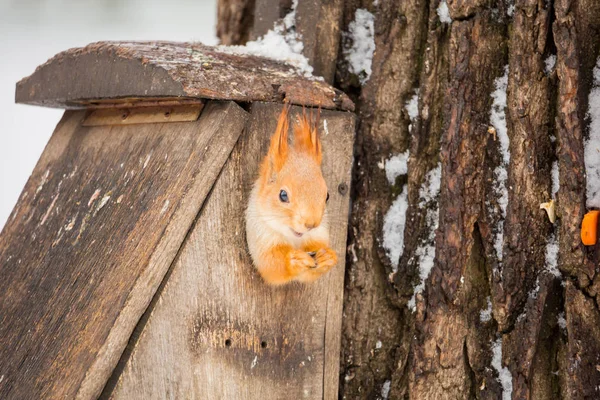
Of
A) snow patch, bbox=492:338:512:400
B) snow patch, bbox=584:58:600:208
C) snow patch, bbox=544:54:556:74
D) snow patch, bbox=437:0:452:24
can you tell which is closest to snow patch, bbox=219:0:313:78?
snow patch, bbox=437:0:452:24

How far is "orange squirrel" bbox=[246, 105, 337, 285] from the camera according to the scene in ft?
5.42

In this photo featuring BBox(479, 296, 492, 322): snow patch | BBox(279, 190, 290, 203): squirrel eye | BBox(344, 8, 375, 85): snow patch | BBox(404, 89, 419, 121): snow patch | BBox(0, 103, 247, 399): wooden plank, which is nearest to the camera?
BBox(0, 103, 247, 399): wooden plank

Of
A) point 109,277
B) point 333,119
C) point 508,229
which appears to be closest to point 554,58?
point 508,229

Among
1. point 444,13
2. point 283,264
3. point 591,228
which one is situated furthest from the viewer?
point 444,13

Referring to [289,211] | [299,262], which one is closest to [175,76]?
[289,211]

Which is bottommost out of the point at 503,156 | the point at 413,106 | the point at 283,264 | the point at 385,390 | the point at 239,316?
the point at 385,390

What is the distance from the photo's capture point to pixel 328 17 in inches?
80.4

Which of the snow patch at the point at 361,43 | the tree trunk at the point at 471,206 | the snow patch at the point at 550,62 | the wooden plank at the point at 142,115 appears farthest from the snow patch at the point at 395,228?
the wooden plank at the point at 142,115

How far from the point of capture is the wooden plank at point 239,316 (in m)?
1.62

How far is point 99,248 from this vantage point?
1.74m

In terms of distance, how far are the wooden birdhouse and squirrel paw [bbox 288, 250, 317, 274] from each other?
0.12m

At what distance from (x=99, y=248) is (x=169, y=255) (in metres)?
0.23

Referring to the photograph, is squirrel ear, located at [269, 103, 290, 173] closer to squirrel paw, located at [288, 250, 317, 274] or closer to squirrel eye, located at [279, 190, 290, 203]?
squirrel eye, located at [279, 190, 290, 203]

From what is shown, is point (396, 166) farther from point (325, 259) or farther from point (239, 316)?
point (239, 316)
